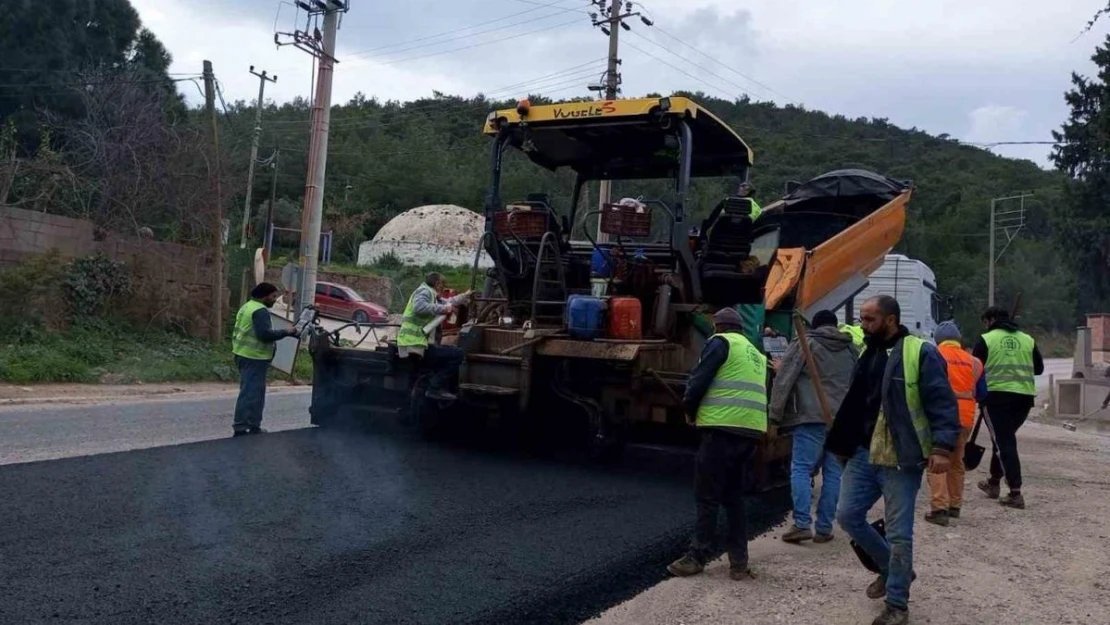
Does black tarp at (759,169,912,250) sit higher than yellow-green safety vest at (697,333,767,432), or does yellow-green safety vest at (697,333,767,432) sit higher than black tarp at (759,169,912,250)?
black tarp at (759,169,912,250)

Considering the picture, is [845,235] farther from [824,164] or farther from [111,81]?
[824,164]

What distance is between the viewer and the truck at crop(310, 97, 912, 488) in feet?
23.9

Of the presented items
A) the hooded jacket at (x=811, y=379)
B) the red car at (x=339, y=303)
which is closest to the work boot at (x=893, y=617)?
the hooded jacket at (x=811, y=379)

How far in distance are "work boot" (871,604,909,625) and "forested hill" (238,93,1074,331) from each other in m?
40.0

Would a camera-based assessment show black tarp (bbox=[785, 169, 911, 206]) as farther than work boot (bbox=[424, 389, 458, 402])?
Yes

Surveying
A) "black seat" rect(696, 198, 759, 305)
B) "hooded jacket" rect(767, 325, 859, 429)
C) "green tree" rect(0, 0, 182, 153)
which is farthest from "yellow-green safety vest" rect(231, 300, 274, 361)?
"green tree" rect(0, 0, 182, 153)

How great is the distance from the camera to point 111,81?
74.0ft

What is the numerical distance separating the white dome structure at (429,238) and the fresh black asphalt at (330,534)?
3220 centimetres

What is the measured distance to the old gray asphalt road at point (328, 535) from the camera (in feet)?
14.0

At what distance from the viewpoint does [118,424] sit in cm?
1029

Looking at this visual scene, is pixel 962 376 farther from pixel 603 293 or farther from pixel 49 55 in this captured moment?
pixel 49 55

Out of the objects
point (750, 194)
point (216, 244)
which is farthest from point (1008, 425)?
point (216, 244)

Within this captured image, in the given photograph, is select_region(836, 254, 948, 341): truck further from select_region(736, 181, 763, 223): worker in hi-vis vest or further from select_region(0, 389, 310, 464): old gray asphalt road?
select_region(0, 389, 310, 464): old gray asphalt road

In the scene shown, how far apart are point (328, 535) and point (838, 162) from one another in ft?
133
